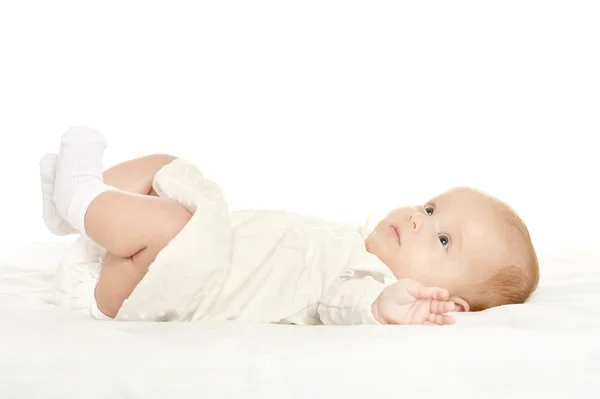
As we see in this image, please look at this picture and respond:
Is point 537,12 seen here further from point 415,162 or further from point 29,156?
point 29,156

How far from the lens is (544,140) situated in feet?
11.7

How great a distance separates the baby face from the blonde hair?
18 millimetres

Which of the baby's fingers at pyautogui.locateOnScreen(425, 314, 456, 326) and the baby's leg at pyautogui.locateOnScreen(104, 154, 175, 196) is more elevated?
the baby's leg at pyautogui.locateOnScreen(104, 154, 175, 196)

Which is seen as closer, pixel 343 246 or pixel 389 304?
pixel 389 304

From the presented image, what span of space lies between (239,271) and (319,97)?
2.10 metres

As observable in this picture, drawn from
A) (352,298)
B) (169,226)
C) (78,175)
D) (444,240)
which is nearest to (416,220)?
(444,240)

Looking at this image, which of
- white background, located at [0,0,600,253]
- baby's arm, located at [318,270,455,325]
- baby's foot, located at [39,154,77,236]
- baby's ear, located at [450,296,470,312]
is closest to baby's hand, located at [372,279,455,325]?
baby's arm, located at [318,270,455,325]

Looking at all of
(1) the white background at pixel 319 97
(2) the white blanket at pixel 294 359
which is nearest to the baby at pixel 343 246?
(2) the white blanket at pixel 294 359

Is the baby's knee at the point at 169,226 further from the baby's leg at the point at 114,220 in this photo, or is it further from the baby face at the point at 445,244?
the baby face at the point at 445,244

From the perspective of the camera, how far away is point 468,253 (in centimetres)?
166

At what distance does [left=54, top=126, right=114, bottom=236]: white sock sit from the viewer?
4.64ft

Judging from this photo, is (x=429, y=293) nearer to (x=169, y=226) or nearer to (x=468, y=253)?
(x=468, y=253)

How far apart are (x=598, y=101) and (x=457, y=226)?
2.24m

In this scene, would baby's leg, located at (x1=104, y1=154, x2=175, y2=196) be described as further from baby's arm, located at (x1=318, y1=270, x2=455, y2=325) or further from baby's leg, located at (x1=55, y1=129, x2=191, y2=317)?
baby's arm, located at (x1=318, y1=270, x2=455, y2=325)
